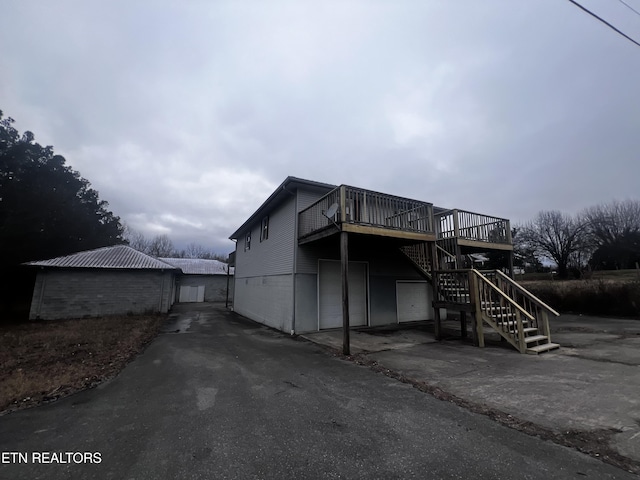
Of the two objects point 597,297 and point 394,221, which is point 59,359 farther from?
point 597,297

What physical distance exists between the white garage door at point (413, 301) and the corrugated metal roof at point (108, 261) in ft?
43.4

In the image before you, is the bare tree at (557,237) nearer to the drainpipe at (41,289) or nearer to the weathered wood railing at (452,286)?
the weathered wood railing at (452,286)

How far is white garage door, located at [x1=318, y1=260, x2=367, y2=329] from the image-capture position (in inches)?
416

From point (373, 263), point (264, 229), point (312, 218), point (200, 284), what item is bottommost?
point (200, 284)

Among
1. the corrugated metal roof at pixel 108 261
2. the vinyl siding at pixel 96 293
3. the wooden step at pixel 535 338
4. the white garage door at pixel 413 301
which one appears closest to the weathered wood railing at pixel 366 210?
the wooden step at pixel 535 338

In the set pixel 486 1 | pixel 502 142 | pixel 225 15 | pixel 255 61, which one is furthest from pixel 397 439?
pixel 502 142

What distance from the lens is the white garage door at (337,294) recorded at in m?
10.6

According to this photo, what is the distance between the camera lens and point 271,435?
3.11 m

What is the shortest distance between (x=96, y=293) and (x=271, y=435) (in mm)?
16905

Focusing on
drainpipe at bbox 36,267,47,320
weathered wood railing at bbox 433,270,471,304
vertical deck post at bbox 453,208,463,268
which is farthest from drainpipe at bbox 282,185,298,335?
drainpipe at bbox 36,267,47,320

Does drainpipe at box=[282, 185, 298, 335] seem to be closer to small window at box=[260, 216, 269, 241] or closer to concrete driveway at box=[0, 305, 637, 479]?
small window at box=[260, 216, 269, 241]

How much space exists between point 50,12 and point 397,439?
11575mm

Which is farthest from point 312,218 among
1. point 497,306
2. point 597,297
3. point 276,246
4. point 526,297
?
point 597,297

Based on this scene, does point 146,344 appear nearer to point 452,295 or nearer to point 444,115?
point 452,295
